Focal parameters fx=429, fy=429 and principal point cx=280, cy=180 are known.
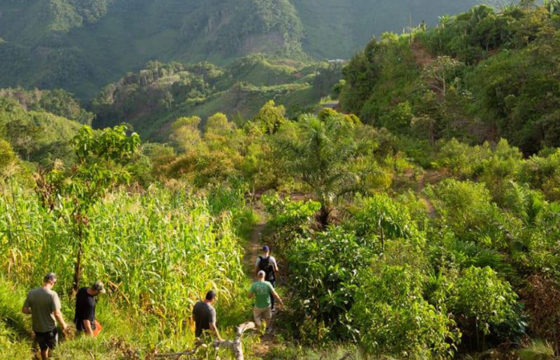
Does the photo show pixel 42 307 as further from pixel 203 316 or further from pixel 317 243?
pixel 317 243

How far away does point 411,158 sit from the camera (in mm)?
17641

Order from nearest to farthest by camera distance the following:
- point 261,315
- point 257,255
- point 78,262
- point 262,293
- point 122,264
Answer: point 78,262
point 122,264
point 262,293
point 261,315
point 257,255

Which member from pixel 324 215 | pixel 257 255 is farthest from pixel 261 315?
pixel 324 215

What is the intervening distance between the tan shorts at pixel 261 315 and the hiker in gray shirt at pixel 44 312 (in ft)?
9.20

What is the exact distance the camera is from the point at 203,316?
18.1 feet

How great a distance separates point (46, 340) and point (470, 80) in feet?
76.0

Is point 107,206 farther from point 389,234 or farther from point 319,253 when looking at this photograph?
point 389,234

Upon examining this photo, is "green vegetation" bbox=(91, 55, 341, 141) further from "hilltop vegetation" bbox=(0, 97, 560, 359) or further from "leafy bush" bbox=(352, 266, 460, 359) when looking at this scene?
"leafy bush" bbox=(352, 266, 460, 359)

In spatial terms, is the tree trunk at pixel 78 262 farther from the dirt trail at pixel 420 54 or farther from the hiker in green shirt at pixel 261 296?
the dirt trail at pixel 420 54

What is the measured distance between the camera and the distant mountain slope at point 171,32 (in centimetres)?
13950

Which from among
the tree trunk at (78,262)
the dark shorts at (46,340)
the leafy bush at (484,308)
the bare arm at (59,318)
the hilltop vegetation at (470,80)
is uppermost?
the hilltop vegetation at (470,80)

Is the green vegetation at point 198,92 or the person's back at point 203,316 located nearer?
the person's back at point 203,316

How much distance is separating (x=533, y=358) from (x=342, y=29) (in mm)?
154609

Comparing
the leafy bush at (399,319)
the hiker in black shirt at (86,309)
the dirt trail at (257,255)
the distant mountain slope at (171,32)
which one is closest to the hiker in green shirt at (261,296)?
the dirt trail at (257,255)
